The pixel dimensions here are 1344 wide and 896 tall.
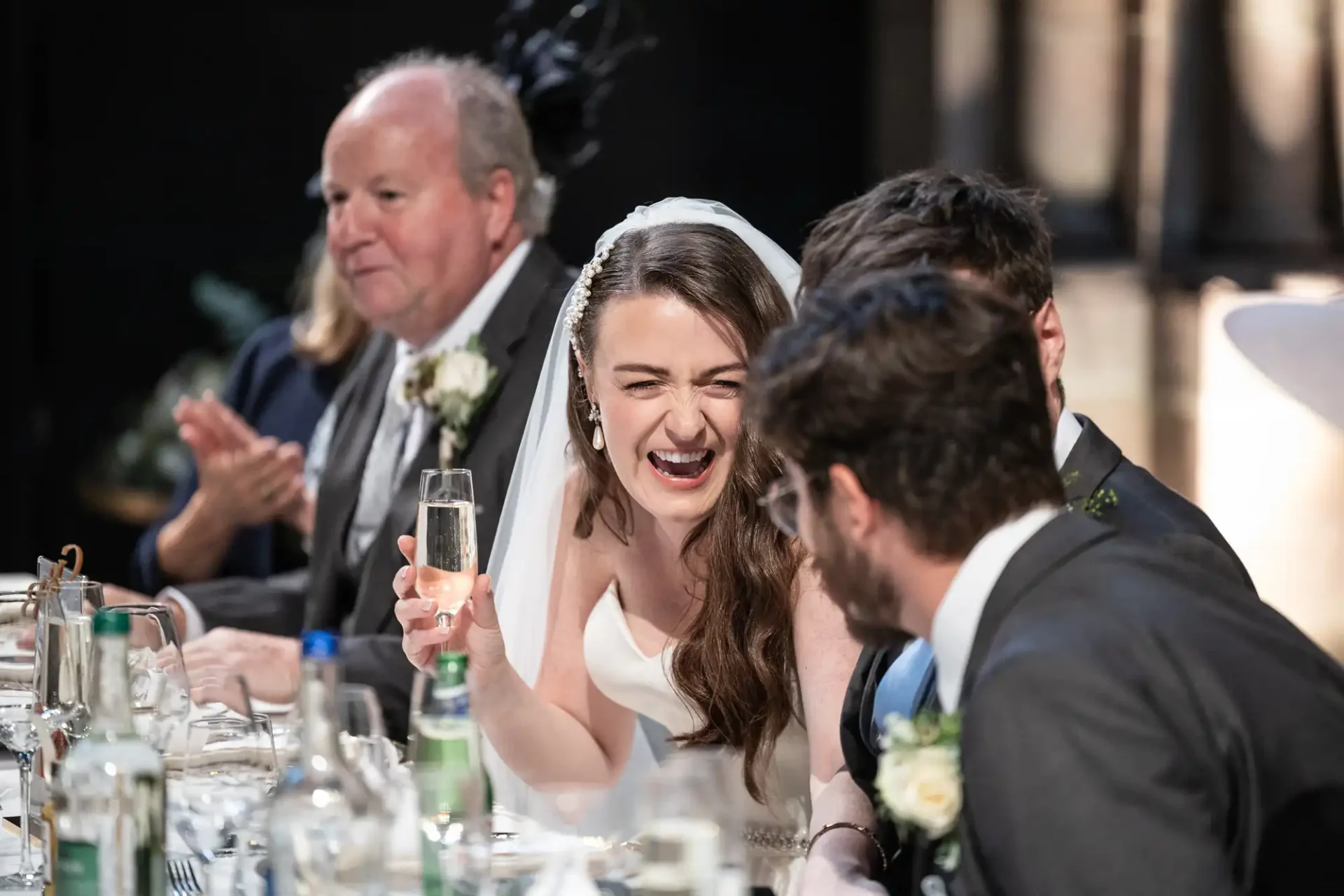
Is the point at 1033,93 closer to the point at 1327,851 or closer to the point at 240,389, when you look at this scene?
the point at 240,389

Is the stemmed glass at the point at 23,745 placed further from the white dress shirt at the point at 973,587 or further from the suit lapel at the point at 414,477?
the suit lapel at the point at 414,477

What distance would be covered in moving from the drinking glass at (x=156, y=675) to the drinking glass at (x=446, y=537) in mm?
425

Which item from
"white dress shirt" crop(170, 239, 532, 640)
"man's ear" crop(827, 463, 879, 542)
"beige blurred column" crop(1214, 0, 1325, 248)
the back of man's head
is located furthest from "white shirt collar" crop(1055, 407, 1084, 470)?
"beige blurred column" crop(1214, 0, 1325, 248)

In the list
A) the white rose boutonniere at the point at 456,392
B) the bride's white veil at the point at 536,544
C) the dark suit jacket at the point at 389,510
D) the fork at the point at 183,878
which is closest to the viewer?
the fork at the point at 183,878

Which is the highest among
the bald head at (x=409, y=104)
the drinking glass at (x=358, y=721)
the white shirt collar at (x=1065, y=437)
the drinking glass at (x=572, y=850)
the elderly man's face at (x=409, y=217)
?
the bald head at (x=409, y=104)

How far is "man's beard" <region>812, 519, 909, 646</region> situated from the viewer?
183cm

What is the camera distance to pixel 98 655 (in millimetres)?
1763

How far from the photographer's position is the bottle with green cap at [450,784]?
66.2 inches

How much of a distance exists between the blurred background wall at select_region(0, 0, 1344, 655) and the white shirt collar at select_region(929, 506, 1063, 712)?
333cm

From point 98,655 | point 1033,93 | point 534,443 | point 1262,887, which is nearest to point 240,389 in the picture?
point 534,443

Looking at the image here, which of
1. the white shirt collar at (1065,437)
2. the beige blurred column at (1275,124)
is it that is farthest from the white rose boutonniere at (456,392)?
the beige blurred column at (1275,124)

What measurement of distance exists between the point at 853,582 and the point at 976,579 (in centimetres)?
13

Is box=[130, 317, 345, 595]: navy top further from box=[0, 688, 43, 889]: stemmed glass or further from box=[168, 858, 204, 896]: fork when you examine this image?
box=[168, 858, 204, 896]: fork

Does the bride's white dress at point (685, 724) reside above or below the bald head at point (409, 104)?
below
